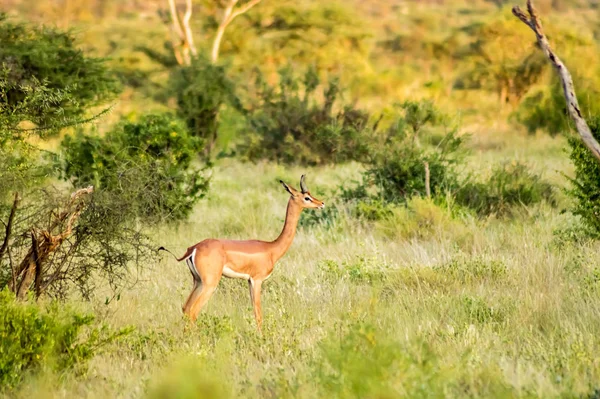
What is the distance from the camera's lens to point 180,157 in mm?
10430

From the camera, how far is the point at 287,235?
559 centimetres

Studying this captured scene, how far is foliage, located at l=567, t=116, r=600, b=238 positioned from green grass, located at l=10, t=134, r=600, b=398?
299 millimetres

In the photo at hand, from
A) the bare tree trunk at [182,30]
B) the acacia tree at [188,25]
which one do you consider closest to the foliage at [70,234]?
the acacia tree at [188,25]

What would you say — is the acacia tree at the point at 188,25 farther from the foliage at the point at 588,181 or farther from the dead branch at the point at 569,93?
the dead branch at the point at 569,93

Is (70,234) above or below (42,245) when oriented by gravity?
below

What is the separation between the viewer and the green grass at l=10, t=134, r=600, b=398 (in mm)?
3873

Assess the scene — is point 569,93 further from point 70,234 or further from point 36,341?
point 70,234

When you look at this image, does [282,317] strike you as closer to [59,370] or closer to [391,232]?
[59,370]

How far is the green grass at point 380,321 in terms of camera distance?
3873mm

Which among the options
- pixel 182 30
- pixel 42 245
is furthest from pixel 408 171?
pixel 182 30

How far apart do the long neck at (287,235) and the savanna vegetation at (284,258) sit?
1.43ft

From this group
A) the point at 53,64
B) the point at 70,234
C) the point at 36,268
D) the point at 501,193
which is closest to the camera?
the point at 36,268

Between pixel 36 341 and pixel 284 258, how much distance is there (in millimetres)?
3640

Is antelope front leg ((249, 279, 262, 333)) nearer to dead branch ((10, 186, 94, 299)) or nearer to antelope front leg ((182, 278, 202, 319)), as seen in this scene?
antelope front leg ((182, 278, 202, 319))
